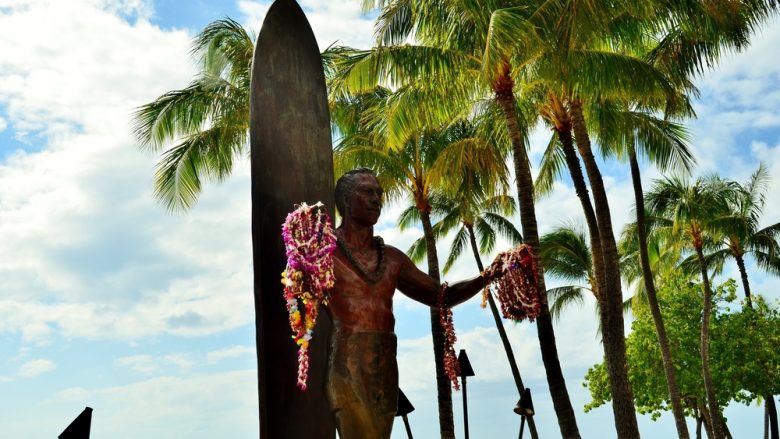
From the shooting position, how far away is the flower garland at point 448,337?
5067 mm

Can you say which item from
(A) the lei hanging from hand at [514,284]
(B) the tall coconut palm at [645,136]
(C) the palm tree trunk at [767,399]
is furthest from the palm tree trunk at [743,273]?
(A) the lei hanging from hand at [514,284]

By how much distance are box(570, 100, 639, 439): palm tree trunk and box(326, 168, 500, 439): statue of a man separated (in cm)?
1124

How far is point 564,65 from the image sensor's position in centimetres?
1293

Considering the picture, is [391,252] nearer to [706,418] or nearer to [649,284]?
[649,284]

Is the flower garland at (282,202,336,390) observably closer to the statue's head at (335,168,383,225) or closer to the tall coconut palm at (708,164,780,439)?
the statue's head at (335,168,383,225)

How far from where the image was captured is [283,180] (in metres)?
4.88

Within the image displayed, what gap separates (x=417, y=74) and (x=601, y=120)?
4757 mm

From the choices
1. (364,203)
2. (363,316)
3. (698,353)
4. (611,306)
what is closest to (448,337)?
(363,316)

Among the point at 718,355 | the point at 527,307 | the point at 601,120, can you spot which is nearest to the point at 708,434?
the point at 718,355

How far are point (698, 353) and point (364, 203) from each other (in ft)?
76.7

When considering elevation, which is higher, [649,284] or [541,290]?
[649,284]

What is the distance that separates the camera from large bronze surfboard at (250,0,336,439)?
4.67 meters

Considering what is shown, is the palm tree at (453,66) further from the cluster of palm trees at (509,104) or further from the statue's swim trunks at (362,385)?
the statue's swim trunks at (362,385)

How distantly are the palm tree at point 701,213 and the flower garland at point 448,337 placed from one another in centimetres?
1817
